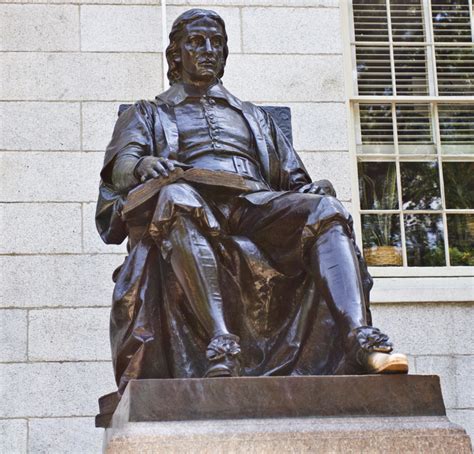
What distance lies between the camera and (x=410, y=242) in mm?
8680

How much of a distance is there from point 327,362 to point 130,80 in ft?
12.1

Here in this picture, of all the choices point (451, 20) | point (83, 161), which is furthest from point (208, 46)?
point (451, 20)

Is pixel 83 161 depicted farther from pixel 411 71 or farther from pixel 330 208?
pixel 330 208

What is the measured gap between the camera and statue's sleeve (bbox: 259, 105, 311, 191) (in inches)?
241

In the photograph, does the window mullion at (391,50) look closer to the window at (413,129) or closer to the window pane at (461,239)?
the window at (413,129)

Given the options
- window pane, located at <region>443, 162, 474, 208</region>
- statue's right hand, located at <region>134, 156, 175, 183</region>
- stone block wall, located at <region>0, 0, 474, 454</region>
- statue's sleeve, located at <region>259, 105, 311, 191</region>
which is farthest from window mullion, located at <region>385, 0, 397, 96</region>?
statue's right hand, located at <region>134, 156, 175, 183</region>

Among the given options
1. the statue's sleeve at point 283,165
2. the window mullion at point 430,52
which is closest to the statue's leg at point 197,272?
the statue's sleeve at point 283,165

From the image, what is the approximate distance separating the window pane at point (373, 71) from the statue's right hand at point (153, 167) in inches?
146

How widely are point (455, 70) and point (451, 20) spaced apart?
1.27 ft

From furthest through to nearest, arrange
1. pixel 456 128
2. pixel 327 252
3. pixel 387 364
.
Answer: pixel 456 128 < pixel 327 252 < pixel 387 364

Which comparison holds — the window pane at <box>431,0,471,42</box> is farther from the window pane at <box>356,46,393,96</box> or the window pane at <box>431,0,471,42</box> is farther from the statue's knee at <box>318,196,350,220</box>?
the statue's knee at <box>318,196,350,220</box>

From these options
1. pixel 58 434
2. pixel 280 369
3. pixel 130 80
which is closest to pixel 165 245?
pixel 280 369

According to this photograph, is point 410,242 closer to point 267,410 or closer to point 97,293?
point 97,293

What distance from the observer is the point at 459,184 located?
8891mm
